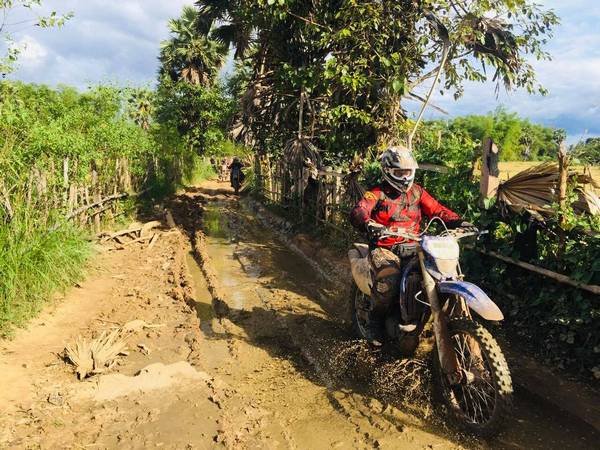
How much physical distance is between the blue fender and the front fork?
0.13m

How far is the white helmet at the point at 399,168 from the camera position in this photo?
385 cm

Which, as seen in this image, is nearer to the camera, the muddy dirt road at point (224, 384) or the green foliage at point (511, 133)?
the muddy dirt road at point (224, 384)

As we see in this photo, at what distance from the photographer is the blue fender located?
297 centimetres

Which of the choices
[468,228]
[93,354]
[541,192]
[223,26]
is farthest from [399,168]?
[223,26]

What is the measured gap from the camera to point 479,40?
7.81 m

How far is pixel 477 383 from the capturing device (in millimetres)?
3240

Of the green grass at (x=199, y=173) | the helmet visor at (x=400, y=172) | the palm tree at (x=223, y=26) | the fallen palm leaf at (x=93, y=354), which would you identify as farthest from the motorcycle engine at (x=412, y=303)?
the green grass at (x=199, y=173)

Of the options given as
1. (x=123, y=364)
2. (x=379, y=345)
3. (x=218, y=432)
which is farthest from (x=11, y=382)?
(x=379, y=345)

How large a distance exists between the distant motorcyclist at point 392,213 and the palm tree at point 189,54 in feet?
84.5

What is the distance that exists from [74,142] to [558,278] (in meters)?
6.89

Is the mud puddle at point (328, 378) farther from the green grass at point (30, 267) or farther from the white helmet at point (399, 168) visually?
the green grass at point (30, 267)

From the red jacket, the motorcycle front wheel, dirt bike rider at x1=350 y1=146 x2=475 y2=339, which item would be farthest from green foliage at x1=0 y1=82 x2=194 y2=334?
the motorcycle front wheel

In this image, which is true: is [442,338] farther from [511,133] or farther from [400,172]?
[511,133]

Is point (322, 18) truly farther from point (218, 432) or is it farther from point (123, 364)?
point (218, 432)
